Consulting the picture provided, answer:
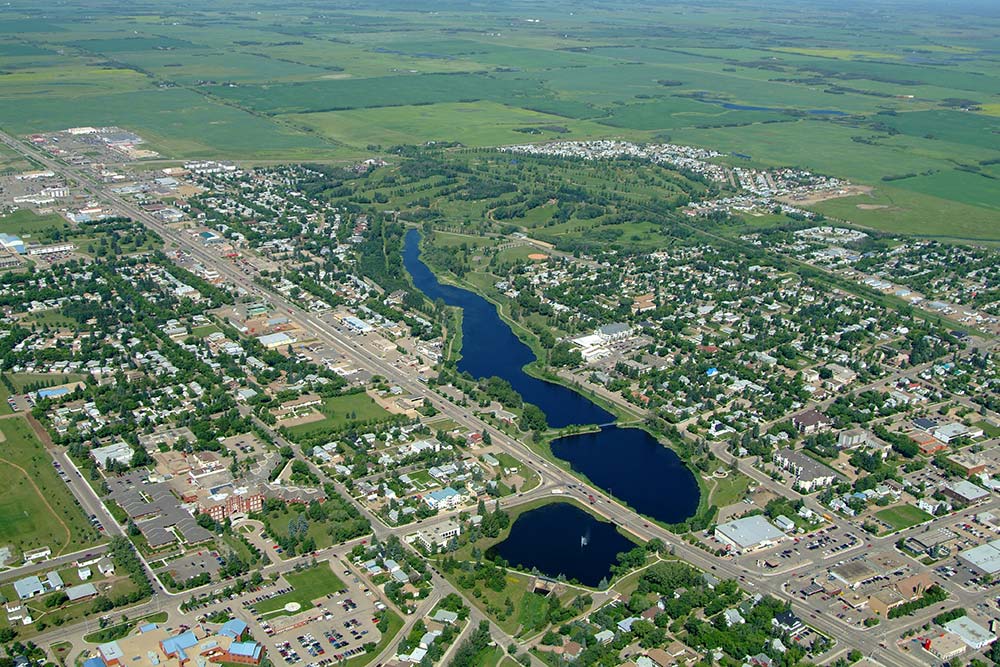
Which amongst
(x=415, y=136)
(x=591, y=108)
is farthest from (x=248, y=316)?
(x=591, y=108)

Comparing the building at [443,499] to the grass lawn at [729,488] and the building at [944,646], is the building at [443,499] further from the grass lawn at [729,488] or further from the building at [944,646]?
the building at [944,646]

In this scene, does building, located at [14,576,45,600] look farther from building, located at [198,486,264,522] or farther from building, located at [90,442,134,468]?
building, located at [90,442,134,468]

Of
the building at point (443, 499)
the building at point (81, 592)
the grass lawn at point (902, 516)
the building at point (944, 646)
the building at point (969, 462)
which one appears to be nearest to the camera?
the building at point (944, 646)

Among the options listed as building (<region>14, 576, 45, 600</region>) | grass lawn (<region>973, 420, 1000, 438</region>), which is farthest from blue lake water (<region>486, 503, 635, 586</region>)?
grass lawn (<region>973, 420, 1000, 438</region>)

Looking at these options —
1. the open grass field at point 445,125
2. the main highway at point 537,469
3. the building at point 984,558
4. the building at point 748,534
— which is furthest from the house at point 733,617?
the open grass field at point 445,125

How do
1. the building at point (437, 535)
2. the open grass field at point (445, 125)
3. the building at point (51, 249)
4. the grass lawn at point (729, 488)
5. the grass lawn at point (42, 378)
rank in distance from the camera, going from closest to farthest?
the building at point (437, 535)
the grass lawn at point (729, 488)
the grass lawn at point (42, 378)
the building at point (51, 249)
the open grass field at point (445, 125)

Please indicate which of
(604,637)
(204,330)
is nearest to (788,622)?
(604,637)

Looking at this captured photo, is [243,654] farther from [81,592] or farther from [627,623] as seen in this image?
[627,623]
